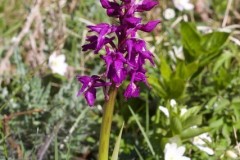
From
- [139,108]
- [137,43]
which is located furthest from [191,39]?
[137,43]

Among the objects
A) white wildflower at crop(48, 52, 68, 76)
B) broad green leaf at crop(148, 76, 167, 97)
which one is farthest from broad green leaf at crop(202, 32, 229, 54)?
white wildflower at crop(48, 52, 68, 76)

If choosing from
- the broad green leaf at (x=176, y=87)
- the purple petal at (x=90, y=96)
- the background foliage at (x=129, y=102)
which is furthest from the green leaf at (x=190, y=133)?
the purple petal at (x=90, y=96)

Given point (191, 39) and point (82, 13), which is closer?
point (191, 39)

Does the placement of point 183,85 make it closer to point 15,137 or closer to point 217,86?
point 217,86

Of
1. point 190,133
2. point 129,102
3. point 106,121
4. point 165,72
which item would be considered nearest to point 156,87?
point 165,72

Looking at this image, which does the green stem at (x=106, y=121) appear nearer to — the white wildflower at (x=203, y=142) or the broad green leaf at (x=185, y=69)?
the white wildflower at (x=203, y=142)
